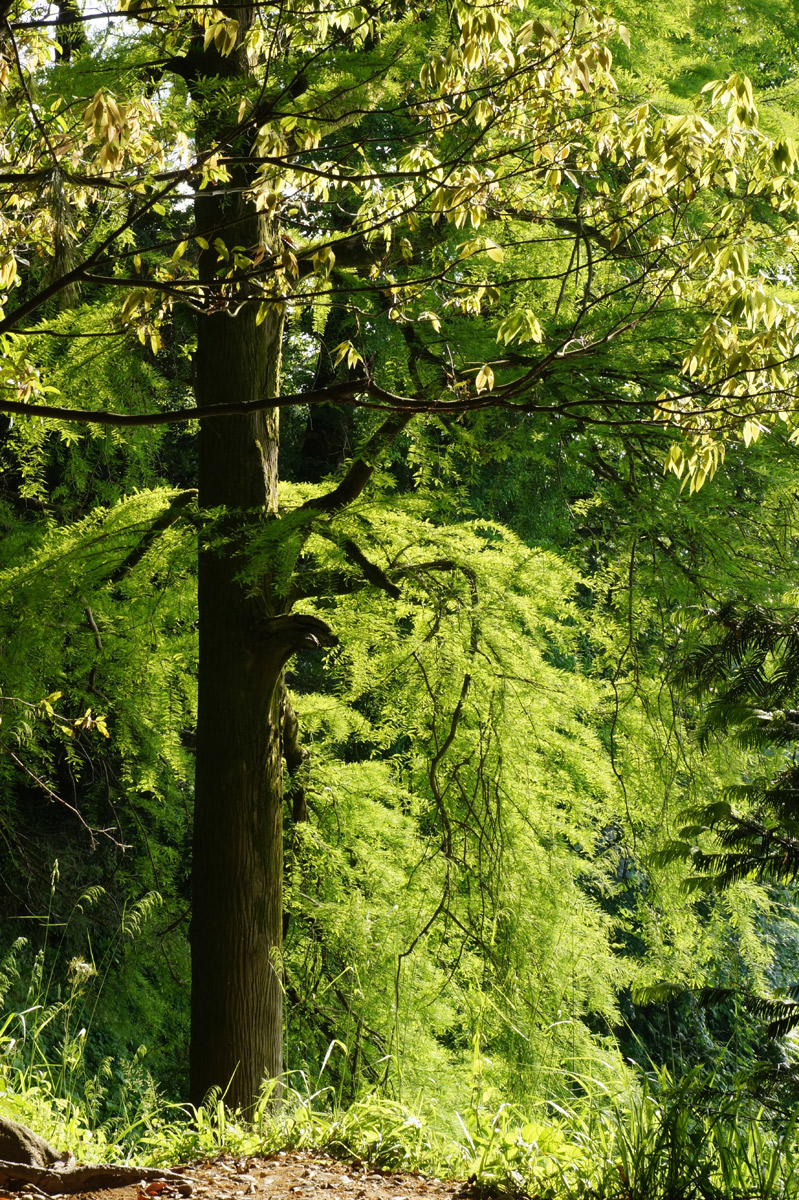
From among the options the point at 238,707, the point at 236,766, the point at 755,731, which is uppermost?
the point at 755,731

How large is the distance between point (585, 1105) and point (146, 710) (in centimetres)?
311

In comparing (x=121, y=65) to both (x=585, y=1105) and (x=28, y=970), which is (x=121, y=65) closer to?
(x=585, y=1105)

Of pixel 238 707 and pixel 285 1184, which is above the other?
pixel 238 707

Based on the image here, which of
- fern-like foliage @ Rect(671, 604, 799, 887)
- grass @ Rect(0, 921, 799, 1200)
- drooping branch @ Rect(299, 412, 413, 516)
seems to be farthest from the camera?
drooping branch @ Rect(299, 412, 413, 516)

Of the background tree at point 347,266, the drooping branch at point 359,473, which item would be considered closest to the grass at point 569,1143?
the background tree at point 347,266

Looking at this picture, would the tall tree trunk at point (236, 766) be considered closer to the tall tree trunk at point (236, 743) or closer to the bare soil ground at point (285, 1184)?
the tall tree trunk at point (236, 743)

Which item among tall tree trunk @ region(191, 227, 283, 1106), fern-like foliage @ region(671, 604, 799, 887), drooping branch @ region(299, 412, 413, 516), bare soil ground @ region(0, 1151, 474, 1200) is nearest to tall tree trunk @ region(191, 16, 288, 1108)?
tall tree trunk @ region(191, 227, 283, 1106)

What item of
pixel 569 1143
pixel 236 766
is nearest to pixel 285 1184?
pixel 569 1143

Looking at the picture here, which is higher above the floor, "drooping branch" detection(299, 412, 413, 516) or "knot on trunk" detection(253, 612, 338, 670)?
"drooping branch" detection(299, 412, 413, 516)

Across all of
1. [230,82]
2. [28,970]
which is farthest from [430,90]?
[28,970]

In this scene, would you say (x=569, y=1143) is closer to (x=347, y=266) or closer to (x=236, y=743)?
(x=236, y=743)

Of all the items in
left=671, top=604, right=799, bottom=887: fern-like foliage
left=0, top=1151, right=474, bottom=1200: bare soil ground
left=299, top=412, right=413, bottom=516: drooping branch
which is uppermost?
left=299, top=412, right=413, bottom=516: drooping branch

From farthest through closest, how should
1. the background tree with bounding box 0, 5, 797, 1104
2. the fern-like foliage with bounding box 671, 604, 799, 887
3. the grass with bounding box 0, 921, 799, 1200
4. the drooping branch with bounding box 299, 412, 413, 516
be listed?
the drooping branch with bounding box 299, 412, 413, 516
the background tree with bounding box 0, 5, 797, 1104
the fern-like foliage with bounding box 671, 604, 799, 887
the grass with bounding box 0, 921, 799, 1200

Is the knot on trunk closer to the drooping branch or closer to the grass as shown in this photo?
the drooping branch
